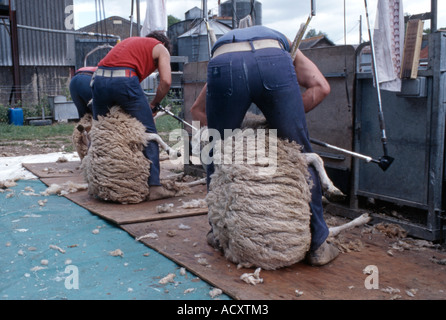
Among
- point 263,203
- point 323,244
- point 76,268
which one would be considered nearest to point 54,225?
point 76,268

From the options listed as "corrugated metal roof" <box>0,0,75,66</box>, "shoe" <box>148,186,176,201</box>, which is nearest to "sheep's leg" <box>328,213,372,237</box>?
"shoe" <box>148,186,176,201</box>

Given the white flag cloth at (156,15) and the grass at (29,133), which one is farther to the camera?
the grass at (29,133)

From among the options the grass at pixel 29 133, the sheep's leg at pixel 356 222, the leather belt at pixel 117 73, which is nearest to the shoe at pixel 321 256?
the sheep's leg at pixel 356 222

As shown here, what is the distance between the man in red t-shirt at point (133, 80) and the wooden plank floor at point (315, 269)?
0.93 meters

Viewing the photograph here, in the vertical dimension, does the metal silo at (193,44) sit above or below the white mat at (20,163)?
above

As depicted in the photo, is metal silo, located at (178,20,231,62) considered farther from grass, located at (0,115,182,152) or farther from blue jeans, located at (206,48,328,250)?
blue jeans, located at (206,48,328,250)

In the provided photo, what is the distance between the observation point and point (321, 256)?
277 centimetres

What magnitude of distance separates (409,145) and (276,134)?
1.13m

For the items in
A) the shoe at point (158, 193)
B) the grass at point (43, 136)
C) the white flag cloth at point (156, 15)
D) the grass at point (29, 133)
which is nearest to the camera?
the shoe at point (158, 193)

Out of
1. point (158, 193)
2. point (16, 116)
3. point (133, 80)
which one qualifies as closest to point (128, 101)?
point (133, 80)

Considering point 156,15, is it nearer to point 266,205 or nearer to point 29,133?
point 266,205

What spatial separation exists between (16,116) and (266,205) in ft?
39.5

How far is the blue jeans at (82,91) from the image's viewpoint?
587 cm

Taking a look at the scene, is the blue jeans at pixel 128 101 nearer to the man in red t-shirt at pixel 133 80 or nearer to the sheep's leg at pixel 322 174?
the man in red t-shirt at pixel 133 80
